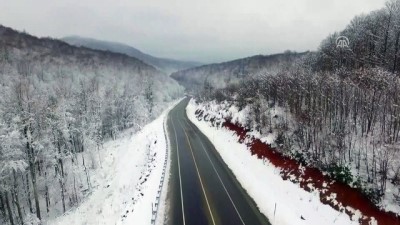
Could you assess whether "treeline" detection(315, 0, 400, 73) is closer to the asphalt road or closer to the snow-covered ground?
the asphalt road

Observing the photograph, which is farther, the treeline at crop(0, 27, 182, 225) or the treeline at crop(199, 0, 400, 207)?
the treeline at crop(0, 27, 182, 225)

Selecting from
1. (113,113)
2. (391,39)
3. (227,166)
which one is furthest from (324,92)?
(113,113)

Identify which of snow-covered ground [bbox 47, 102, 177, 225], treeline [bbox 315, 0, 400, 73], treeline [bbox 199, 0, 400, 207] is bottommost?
snow-covered ground [bbox 47, 102, 177, 225]

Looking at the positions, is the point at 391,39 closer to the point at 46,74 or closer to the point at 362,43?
the point at 362,43

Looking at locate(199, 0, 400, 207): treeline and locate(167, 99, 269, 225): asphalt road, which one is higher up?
locate(199, 0, 400, 207): treeline
